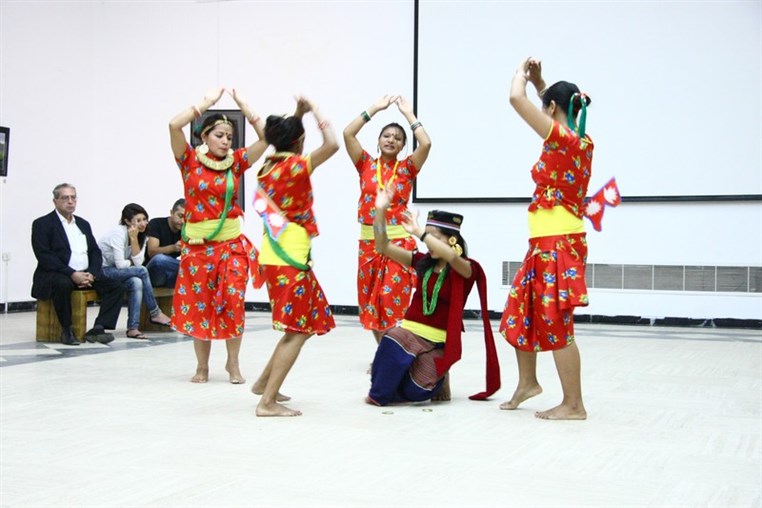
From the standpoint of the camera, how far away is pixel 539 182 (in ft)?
13.1

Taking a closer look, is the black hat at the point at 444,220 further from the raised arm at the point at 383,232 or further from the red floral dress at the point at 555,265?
the red floral dress at the point at 555,265

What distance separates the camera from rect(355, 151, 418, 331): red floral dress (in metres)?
5.25

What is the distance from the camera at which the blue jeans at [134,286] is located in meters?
7.12

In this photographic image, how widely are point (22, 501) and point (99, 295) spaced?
439 centimetres

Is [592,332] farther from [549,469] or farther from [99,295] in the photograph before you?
[549,469]

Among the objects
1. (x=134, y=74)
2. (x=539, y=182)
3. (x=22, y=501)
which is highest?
(x=134, y=74)

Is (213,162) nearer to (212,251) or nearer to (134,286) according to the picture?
(212,251)

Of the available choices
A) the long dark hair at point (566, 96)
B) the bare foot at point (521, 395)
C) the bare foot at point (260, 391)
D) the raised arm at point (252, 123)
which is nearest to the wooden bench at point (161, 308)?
the raised arm at point (252, 123)

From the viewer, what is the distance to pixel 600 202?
412cm

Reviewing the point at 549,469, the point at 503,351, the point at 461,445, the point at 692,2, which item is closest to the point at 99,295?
the point at 503,351

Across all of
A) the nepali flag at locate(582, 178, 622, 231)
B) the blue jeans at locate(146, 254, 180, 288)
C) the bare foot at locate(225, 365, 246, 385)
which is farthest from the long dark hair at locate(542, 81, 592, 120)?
the blue jeans at locate(146, 254, 180, 288)

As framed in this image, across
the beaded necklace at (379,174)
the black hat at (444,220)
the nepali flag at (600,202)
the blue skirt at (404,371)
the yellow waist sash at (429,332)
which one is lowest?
the blue skirt at (404,371)

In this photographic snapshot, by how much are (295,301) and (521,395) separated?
40.1 inches

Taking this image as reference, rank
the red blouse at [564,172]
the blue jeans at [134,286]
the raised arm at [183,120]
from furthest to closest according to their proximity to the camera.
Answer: the blue jeans at [134,286], the raised arm at [183,120], the red blouse at [564,172]
